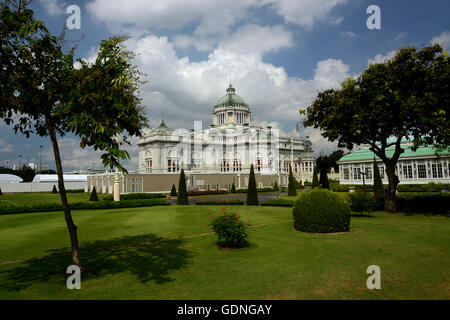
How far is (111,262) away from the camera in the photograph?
955cm

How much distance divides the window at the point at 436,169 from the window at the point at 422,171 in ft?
3.24

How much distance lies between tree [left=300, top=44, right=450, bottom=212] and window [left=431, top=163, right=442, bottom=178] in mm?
25291

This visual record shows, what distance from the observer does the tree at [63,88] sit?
7.29 meters

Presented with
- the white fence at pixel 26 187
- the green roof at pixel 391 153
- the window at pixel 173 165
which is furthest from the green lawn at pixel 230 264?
the window at pixel 173 165

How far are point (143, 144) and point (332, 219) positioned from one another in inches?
3419

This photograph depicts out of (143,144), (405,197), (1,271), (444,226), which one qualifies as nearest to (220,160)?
(143,144)

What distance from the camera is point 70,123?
23.6 feet

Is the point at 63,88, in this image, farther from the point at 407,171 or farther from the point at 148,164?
the point at 148,164

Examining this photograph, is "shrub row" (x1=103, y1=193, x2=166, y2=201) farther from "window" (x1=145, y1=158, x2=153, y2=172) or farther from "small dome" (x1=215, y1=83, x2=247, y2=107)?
"small dome" (x1=215, y1=83, x2=247, y2=107)

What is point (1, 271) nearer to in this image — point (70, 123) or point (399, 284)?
point (70, 123)

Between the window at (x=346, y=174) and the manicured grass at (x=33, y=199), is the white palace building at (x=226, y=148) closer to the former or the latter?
the window at (x=346, y=174)

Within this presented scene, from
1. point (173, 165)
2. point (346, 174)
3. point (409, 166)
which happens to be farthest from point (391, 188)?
point (173, 165)

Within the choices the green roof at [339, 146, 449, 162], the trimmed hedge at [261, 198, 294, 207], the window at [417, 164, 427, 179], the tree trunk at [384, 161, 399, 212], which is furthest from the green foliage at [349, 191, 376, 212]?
the window at [417, 164, 427, 179]

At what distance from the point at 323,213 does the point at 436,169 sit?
37.4 m
